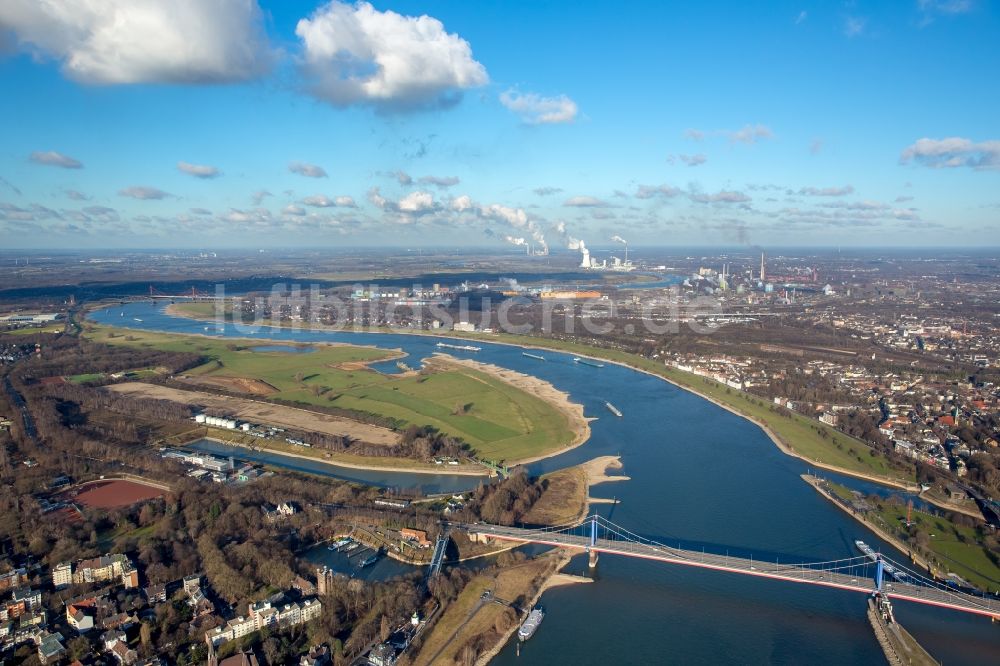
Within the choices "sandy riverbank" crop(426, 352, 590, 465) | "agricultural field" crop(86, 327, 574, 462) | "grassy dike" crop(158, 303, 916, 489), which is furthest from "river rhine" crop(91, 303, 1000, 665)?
"agricultural field" crop(86, 327, 574, 462)

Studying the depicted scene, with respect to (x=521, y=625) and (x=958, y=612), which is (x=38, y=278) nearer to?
(x=521, y=625)

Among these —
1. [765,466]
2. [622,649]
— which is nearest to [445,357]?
[765,466]

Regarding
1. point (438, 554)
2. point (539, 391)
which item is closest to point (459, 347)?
point (539, 391)

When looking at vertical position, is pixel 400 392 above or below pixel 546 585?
above

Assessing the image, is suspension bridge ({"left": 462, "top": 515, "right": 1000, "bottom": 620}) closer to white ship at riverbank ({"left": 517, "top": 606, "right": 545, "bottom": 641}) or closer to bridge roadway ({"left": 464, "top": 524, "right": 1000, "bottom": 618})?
bridge roadway ({"left": 464, "top": 524, "right": 1000, "bottom": 618})

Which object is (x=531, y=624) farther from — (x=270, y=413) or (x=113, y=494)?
(x=270, y=413)
